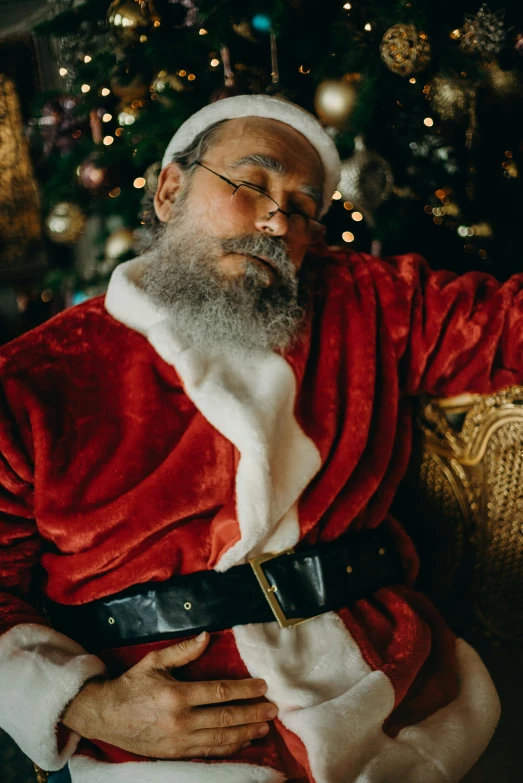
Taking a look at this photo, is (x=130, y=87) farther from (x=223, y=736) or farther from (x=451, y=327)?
(x=223, y=736)

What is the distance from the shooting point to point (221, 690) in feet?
3.65

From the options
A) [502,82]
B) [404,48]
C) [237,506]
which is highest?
[404,48]

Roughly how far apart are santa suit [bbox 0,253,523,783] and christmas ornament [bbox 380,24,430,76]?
1.98 ft

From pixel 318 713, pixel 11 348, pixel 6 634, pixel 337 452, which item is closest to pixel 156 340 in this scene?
pixel 11 348

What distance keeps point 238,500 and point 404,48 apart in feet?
3.95

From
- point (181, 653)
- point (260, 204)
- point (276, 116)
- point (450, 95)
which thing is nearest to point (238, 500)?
point (181, 653)

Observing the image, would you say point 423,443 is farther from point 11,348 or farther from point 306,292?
point 11,348

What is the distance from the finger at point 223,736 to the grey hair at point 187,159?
3.68ft

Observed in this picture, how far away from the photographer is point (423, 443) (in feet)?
5.18

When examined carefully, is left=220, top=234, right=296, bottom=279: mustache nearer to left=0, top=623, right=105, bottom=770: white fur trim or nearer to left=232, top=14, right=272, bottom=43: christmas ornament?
left=232, top=14, right=272, bottom=43: christmas ornament

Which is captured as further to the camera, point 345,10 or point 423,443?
point 345,10

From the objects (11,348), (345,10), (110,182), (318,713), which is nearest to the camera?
(318,713)

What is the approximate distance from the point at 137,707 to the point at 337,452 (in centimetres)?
62

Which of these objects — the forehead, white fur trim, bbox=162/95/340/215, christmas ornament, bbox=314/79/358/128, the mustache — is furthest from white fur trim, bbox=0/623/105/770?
christmas ornament, bbox=314/79/358/128
